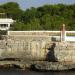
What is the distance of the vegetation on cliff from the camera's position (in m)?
28.0

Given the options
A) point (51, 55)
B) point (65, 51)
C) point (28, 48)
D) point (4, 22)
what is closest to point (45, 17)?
point (4, 22)

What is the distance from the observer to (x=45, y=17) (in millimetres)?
29828

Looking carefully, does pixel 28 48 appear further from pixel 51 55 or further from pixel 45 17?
pixel 45 17

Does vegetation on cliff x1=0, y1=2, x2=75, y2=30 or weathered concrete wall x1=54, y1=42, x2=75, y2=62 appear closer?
weathered concrete wall x1=54, y1=42, x2=75, y2=62

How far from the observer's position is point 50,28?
2767cm

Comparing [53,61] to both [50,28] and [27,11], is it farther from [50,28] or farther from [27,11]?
[27,11]

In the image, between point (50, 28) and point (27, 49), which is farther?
point (50, 28)

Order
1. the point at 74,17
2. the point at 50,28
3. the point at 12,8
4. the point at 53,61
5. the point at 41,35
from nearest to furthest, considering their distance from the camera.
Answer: the point at 53,61 → the point at 41,35 → the point at 50,28 → the point at 74,17 → the point at 12,8

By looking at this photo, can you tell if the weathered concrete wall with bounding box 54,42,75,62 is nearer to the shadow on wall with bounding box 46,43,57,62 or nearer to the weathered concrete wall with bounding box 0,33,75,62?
the shadow on wall with bounding box 46,43,57,62

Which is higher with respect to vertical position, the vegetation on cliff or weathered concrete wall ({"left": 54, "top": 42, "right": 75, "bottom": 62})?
the vegetation on cliff

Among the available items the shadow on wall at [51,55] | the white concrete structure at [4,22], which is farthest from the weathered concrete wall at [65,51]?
the white concrete structure at [4,22]

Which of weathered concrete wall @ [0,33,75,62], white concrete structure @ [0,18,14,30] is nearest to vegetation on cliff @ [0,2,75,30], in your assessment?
white concrete structure @ [0,18,14,30]

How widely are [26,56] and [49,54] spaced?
109cm

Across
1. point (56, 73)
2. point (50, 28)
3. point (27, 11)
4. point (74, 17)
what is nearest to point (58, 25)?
point (50, 28)
